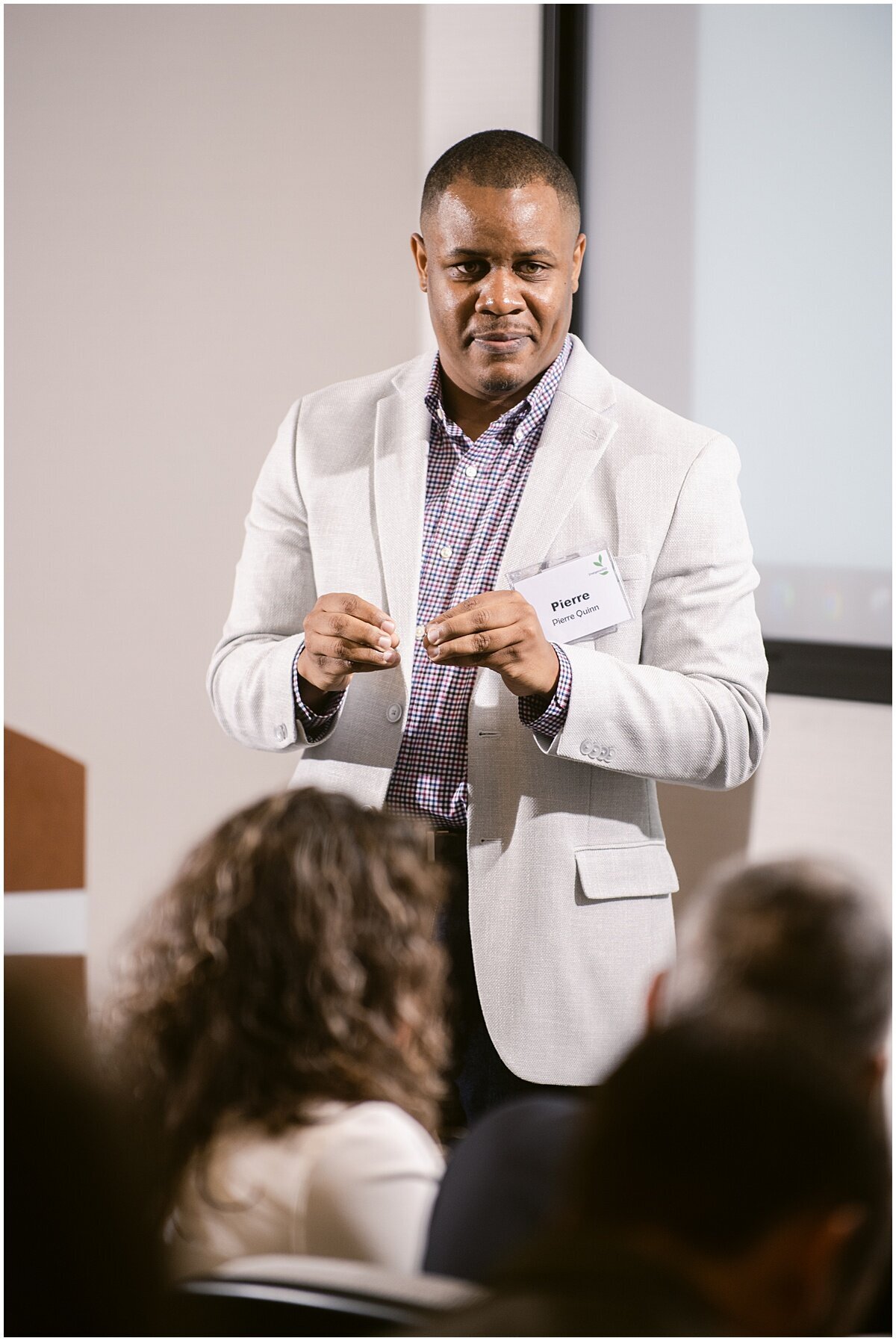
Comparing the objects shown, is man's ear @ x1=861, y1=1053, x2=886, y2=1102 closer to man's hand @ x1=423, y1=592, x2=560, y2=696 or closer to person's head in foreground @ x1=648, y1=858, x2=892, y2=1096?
person's head in foreground @ x1=648, y1=858, x2=892, y2=1096

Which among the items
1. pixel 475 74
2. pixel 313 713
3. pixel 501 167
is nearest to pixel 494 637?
pixel 313 713

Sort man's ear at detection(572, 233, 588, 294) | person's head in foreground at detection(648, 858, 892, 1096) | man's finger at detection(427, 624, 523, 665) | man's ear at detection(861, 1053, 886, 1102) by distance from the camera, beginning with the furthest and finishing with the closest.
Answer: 1. man's ear at detection(572, 233, 588, 294)
2. man's finger at detection(427, 624, 523, 665)
3. person's head in foreground at detection(648, 858, 892, 1096)
4. man's ear at detection(861, 1053, 886, 1102)

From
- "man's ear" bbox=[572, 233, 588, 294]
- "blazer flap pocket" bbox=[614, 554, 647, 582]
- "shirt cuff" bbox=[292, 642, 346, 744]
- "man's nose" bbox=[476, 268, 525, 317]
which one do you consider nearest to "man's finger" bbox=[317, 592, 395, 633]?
"shirt cuff" bbox=[292, 642, 346, 744]

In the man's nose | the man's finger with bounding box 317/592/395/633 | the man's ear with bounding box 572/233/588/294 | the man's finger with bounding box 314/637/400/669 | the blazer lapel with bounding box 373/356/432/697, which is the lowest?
the man's finger with bounding box 314/637/400/669

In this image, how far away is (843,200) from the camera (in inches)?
98.8

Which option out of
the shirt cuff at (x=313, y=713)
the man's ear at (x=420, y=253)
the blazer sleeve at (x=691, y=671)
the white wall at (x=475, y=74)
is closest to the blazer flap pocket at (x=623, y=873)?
the blazer sleeve at (x=691, y=671)

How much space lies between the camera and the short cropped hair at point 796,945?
3.00 ft

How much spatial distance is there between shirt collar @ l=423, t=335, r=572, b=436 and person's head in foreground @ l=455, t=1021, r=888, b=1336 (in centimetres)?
134

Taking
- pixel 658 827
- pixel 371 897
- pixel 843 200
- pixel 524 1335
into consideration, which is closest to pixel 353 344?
pixel 843 200

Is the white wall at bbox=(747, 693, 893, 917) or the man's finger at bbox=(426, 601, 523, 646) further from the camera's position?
the white wall at bbox=(747, 693, 893, 917)

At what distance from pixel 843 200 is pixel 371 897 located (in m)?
1.97

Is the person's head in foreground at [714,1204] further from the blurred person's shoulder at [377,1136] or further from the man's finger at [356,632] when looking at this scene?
the man's finger at [356,632]

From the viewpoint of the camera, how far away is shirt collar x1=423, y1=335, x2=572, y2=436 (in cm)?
192

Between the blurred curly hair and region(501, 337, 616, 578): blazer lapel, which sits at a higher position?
region(501, 337, 616, 578): blazer lapel
